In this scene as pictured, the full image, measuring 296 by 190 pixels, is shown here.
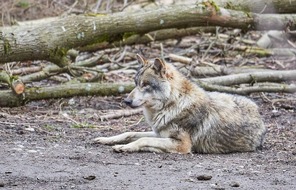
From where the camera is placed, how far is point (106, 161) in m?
7.04

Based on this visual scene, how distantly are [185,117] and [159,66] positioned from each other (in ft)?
2.23

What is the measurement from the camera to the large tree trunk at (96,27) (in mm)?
9469

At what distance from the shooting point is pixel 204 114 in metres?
8.00

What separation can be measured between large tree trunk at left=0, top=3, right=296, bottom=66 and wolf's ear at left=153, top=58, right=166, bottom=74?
228cm

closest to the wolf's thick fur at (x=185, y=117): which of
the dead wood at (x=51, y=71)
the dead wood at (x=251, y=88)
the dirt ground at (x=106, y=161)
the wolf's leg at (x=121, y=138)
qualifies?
the wolf's leg at (x=121, y=138)

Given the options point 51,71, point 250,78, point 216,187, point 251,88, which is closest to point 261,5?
point 250,78

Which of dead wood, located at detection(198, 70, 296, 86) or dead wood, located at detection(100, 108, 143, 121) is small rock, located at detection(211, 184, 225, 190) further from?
Answer: dead wood, located at detection(198, 70, 296, 86)

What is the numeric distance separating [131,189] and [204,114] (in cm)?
233

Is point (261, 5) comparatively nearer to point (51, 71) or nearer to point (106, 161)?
point (51, 71)

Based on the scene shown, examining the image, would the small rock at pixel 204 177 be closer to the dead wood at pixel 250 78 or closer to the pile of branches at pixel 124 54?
the pile of branches at pixel 124 54

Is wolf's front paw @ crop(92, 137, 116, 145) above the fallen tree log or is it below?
above

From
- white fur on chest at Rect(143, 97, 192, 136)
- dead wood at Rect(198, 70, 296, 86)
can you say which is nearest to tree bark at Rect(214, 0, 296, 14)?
dead wood at Rect(198, 70, 296, 86)

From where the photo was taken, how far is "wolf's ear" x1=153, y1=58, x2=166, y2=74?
791 cm

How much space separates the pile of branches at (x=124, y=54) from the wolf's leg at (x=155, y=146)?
8.75 feet
